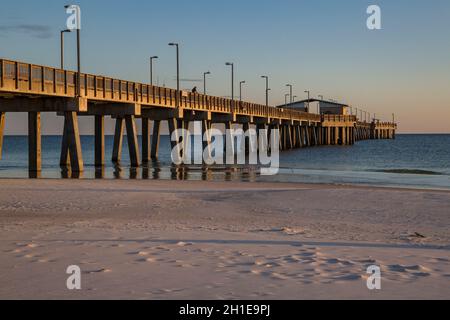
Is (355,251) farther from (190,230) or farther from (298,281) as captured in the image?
(190,230)

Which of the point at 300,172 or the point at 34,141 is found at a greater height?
the point at 34,141

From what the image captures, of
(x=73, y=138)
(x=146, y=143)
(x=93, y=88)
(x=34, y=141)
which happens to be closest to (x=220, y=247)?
(x=73, y=138)

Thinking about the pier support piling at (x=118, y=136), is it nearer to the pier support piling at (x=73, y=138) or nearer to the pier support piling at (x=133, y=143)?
the pier support piling at (x=133, y=143)

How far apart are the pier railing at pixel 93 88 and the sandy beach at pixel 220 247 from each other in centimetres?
819

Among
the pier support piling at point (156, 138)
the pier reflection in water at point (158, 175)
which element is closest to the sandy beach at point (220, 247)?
the pier reflection in water at point (158, 175)

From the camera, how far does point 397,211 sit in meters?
16.2

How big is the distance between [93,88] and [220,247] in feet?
80.3

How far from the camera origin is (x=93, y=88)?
32.7 meters

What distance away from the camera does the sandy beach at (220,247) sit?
7.16 m

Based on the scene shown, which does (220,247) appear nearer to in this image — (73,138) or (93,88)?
(73,138)
